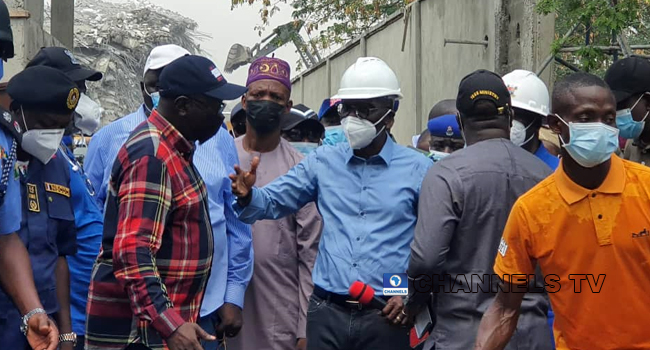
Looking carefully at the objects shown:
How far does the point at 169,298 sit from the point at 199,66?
101 cm

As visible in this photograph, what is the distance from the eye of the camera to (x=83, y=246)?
4.87m

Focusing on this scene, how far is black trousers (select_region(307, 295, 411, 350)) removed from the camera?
171 inches

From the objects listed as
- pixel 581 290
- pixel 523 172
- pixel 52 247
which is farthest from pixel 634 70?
pixel 52 247

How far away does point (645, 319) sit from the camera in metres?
3.28

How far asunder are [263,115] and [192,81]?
1516mm

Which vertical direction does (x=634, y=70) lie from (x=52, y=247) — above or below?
above

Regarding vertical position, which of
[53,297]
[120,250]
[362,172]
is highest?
[362,172]

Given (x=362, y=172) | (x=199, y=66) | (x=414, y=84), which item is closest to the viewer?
(x=199, y=66)

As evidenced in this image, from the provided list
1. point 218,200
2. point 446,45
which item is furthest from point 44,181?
point 446,45

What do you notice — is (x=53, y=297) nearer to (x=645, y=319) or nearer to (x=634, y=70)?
(x=645, y=319)

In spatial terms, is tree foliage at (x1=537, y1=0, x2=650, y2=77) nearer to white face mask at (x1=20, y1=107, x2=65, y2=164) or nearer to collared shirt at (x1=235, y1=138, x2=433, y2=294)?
collared shirt at (x1=235, y1=138, x2=433, y2=294)

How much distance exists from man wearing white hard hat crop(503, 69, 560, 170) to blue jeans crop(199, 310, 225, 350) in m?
1.87

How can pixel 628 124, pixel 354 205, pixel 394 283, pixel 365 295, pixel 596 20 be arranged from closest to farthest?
pixel 365 295 → pixel 394 283 → pixel 354 205 → pixel 628 124 → pixel 596 20

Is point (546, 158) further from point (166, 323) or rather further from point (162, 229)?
point (166, 323)
